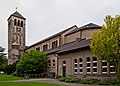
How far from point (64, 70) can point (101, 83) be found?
1702 centimetres

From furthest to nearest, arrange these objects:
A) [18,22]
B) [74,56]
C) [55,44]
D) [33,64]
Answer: [18,22] < [55,44] < [33,64] < [74,56]

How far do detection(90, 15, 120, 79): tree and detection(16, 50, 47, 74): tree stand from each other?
25796mm

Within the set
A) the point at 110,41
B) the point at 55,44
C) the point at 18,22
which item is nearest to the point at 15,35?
the point at 18,22

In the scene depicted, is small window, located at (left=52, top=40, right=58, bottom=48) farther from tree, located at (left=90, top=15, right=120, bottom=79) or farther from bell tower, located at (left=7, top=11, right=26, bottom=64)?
bell tower, located at (left=7, top=11, right=26, bottom=64)

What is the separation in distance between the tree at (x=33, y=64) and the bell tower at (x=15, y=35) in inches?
1359

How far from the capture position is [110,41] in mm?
27609

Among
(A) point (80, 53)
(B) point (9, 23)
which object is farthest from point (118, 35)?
(B) point (9, 23)

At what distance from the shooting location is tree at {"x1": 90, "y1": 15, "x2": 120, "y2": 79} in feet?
90.5

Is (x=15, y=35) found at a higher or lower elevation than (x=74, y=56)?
higher

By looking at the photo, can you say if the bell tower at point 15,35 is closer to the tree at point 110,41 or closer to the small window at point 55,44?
the small window at point 55,44

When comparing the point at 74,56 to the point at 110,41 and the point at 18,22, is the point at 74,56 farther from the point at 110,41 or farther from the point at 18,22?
the point at 18,22

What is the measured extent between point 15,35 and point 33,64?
1642 inches

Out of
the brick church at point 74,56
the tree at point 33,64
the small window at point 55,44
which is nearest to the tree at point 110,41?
the brick church at point 74,56

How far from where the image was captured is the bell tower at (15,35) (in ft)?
292
